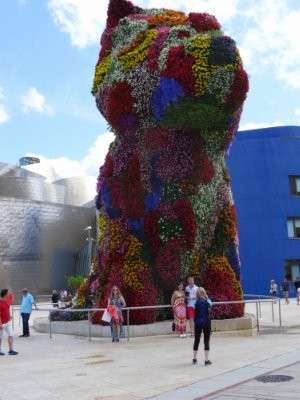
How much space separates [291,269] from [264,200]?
4.68 meters

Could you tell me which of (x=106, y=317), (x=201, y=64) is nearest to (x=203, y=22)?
(x=201, y=64)

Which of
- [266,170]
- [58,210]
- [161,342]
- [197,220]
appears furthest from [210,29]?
[58,210]

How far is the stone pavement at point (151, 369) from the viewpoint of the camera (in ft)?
24.0

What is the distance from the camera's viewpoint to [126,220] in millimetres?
14242

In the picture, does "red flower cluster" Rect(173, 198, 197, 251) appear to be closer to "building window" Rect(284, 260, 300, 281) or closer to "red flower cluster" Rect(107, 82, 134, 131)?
"red flower cluster" Rect(107, 82, 134, 131)

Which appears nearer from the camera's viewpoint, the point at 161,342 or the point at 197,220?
the point at 161,342

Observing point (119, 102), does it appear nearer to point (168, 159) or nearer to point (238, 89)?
point (168, 159)

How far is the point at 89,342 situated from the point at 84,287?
351cm

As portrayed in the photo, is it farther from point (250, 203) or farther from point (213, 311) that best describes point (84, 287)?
point (250, 203)

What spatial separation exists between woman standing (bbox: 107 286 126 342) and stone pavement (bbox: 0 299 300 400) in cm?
24

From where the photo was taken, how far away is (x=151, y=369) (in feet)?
29.9

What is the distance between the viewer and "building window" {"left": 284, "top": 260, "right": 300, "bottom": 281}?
34625 millimetres

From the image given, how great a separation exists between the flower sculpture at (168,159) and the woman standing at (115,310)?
2.24 ft

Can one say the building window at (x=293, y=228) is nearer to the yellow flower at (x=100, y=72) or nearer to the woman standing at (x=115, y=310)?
the yellow flower at (x=100, y=72)
